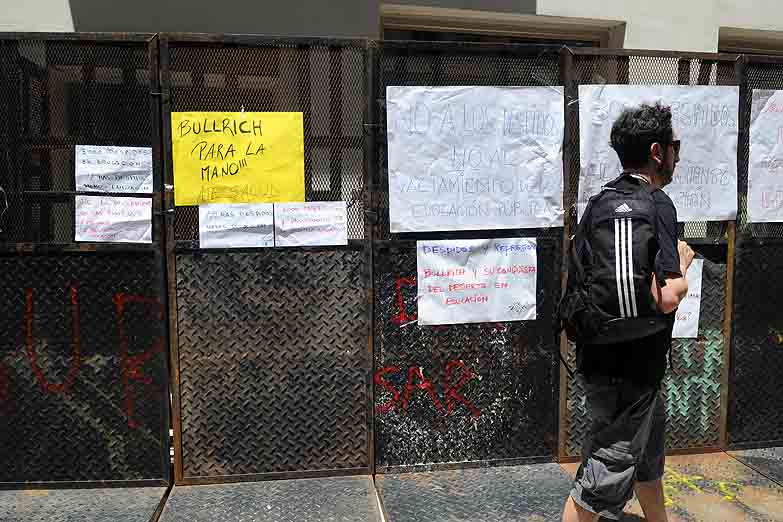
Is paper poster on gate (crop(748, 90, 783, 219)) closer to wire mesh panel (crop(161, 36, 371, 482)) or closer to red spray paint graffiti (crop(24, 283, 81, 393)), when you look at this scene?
wire mesh panel (crop(161, 36, 371, 482))

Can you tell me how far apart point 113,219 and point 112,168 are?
275mm

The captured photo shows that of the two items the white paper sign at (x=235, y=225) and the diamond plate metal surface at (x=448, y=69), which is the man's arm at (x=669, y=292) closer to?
the diamond plate metal surface at (x=448, y=69)

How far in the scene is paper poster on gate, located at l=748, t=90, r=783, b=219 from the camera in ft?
13.4

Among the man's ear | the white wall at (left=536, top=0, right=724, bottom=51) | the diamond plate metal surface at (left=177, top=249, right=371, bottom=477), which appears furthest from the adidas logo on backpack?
the white wall at (left=536, top=0, right=724, bottom=51)

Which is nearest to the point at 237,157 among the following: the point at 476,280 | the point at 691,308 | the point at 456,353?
the point at 476,280

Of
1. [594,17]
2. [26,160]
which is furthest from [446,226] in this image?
[594,17]

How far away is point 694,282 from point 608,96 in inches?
49.5

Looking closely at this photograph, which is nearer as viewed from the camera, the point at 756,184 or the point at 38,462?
the point at 38,462

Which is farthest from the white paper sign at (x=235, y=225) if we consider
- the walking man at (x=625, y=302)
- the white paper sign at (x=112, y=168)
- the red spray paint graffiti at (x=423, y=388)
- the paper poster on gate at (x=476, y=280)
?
the walking man at (x=625, y=302)

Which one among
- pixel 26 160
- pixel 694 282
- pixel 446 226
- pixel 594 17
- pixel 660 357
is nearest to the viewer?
pixel 660 357

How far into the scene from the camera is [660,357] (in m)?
2.86

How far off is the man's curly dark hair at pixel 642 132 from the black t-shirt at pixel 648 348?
12cm

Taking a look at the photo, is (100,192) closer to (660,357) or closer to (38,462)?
(38,462)

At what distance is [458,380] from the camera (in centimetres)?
391
